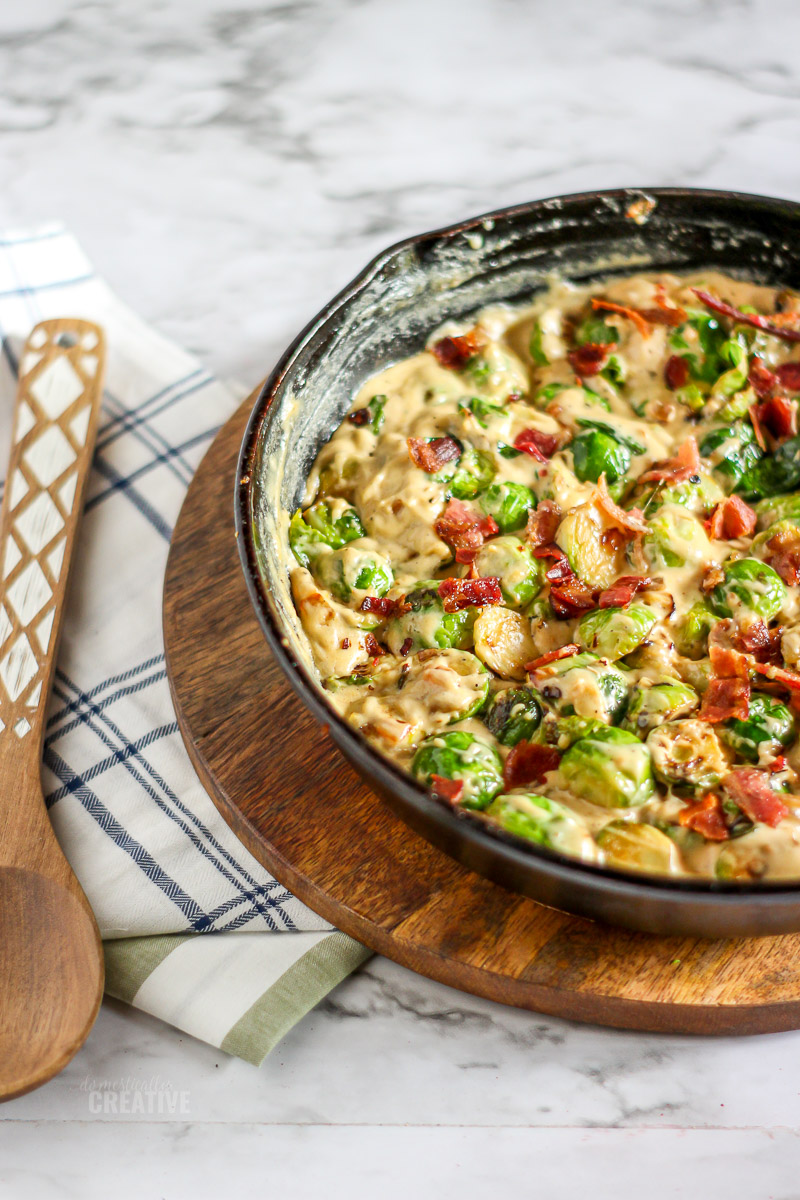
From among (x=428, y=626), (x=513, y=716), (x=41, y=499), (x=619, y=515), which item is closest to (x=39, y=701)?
(x=41, y=499)

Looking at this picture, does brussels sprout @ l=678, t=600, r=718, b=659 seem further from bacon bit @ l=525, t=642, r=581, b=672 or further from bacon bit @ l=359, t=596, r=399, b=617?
bacon bit @ l=359, t=596, r=399, b=617

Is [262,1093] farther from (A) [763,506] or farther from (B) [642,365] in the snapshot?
(B) [642,365]

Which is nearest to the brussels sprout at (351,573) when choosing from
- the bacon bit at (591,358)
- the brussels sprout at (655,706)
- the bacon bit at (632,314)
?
the brussels sprout at (655,706)

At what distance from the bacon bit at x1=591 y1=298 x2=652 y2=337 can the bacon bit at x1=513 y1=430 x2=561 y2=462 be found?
0.57 meters

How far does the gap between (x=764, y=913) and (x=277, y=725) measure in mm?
1420

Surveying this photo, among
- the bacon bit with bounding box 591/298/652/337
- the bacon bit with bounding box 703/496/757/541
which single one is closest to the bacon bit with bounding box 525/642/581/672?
the bacon bit with bounding box 703/496/757/541

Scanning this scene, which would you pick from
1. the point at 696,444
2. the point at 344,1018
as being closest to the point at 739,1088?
the point at 344,1018

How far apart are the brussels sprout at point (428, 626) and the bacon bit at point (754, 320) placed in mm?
1504

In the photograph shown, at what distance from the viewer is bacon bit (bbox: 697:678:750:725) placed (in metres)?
2.97

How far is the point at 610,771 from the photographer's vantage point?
277 centimetres

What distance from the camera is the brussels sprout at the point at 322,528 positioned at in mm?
3369

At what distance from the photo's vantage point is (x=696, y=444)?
365 cm

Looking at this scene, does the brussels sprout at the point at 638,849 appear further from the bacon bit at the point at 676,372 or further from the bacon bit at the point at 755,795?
the bacon bit at the point at 676,372

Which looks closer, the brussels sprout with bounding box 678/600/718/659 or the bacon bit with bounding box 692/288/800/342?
the brussels sprout with bounding box 678/600/718/659
